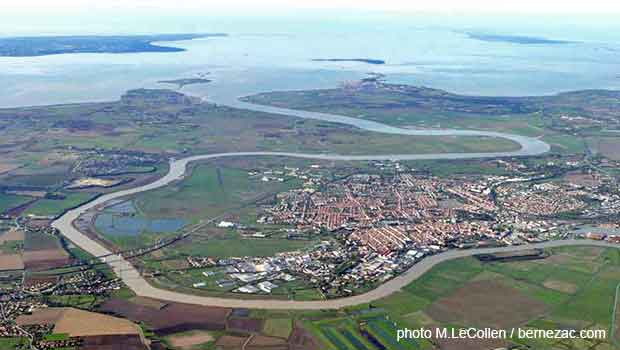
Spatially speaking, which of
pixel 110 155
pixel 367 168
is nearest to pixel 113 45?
pixel 110 155

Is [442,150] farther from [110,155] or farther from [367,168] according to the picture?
[110,155]

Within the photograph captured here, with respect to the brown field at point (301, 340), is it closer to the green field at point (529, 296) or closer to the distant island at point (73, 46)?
the green field at point (529, 296)

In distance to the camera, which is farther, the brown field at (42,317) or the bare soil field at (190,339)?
the brown field at (42,317)

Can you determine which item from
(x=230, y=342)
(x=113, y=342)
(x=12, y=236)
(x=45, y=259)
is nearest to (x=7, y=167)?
(x=12, y=236)

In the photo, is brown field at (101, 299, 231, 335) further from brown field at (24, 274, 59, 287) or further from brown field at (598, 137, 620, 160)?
brown field at (598, 137, 620, 160)

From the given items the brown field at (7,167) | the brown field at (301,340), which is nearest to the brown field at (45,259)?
the brown field at (301,340)
